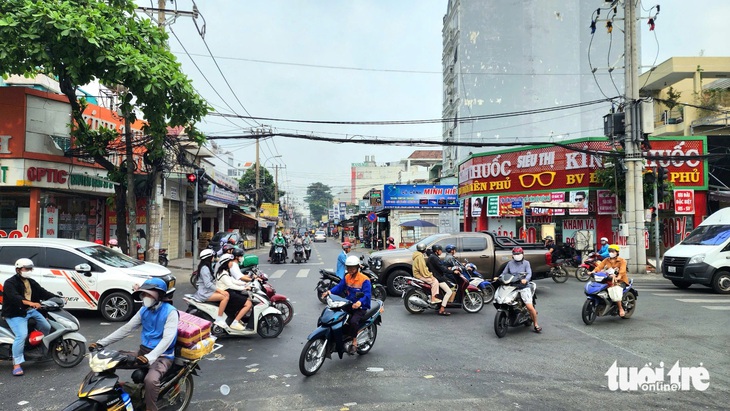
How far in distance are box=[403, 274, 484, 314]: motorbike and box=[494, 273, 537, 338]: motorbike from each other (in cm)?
196

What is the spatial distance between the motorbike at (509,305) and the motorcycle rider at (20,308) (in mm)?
7178

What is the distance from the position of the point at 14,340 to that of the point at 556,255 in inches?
654

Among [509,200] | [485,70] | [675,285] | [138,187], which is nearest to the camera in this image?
[675,285]

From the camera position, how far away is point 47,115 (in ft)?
52.6

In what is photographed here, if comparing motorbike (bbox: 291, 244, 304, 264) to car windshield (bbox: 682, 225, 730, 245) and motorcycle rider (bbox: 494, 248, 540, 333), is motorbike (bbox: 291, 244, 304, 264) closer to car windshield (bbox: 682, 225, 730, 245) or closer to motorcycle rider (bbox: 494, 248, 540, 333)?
car windshield (bbox: 682, 225, 730, 245)

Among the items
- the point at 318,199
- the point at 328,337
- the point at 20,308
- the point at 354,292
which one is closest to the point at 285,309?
the point at 354,292

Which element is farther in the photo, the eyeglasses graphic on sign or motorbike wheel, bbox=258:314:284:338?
the eyeglasses graphic on sign

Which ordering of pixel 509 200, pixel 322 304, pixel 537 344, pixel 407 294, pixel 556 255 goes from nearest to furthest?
pixel 537 344
pixel 407 294
pixel 322 304
pixel 556 255
pixel 509 200

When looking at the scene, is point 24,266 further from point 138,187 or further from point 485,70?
point 485,70

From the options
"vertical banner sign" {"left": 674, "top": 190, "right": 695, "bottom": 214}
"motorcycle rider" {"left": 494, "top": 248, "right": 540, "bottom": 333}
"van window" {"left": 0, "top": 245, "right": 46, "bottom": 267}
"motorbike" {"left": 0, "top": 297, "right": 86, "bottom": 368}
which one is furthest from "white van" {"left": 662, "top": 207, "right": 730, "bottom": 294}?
"van window" {"left": 0, "top": 245, "right": 46, "bottom": 267}

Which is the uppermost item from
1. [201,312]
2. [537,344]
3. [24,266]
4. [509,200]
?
[509,200]

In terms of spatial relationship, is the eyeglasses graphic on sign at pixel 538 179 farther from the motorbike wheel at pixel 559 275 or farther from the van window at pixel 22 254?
the van window at pixel 22 254

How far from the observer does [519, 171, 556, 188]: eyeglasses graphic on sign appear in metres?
25.7

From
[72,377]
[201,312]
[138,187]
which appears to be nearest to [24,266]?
[72,377]
